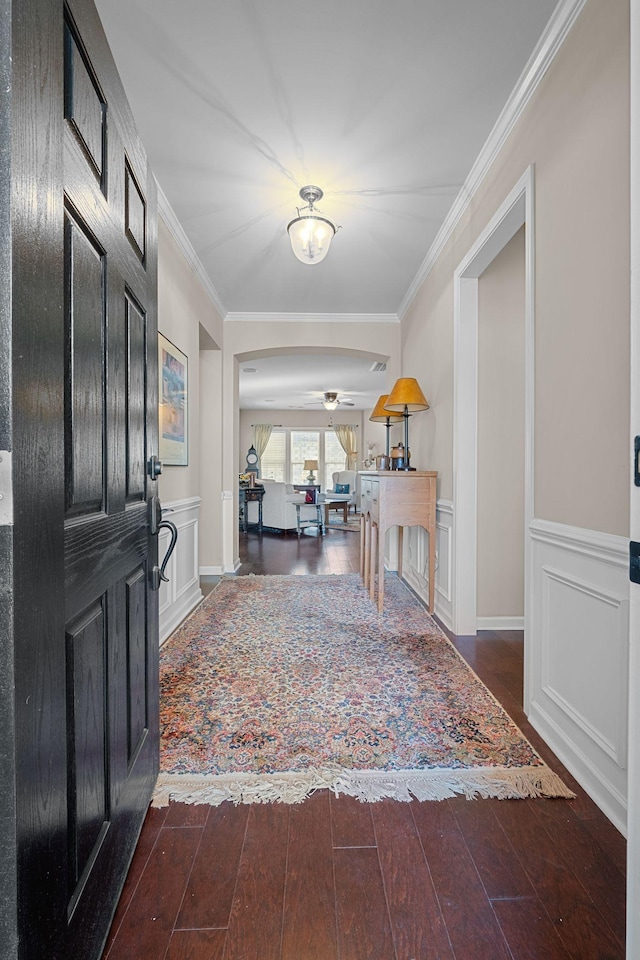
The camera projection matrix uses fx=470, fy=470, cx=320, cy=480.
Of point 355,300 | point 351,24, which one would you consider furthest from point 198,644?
point 355,300

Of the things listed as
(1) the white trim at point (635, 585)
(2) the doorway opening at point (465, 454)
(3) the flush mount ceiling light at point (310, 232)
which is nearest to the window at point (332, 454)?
(2) the doorway opening at point (465, 454)

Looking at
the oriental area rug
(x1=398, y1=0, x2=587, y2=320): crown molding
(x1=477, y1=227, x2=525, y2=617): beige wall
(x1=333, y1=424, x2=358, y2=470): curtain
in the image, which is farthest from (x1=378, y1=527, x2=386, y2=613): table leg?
(x1=333, y1=424, x2=358, y2=470): curtain

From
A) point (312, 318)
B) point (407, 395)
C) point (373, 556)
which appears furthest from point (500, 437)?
point (312, 318)

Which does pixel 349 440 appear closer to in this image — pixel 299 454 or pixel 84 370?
pixel 299 454

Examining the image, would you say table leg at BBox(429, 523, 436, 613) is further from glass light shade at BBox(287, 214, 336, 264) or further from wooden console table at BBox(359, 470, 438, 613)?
glass light shade at BBox(287, 214, 336, 264)

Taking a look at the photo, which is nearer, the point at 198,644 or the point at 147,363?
the point at 147,363

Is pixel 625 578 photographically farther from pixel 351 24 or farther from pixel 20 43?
pixel 351 24

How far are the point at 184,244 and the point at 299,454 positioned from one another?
886cm

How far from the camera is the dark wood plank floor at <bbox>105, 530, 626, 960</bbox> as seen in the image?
1.02 metres

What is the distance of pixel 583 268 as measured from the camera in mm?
1553

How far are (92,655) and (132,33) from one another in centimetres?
216

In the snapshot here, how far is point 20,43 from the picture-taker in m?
0.62

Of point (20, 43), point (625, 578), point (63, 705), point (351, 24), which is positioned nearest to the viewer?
point (20, 43)

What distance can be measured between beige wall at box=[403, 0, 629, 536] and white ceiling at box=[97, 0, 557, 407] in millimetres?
279
